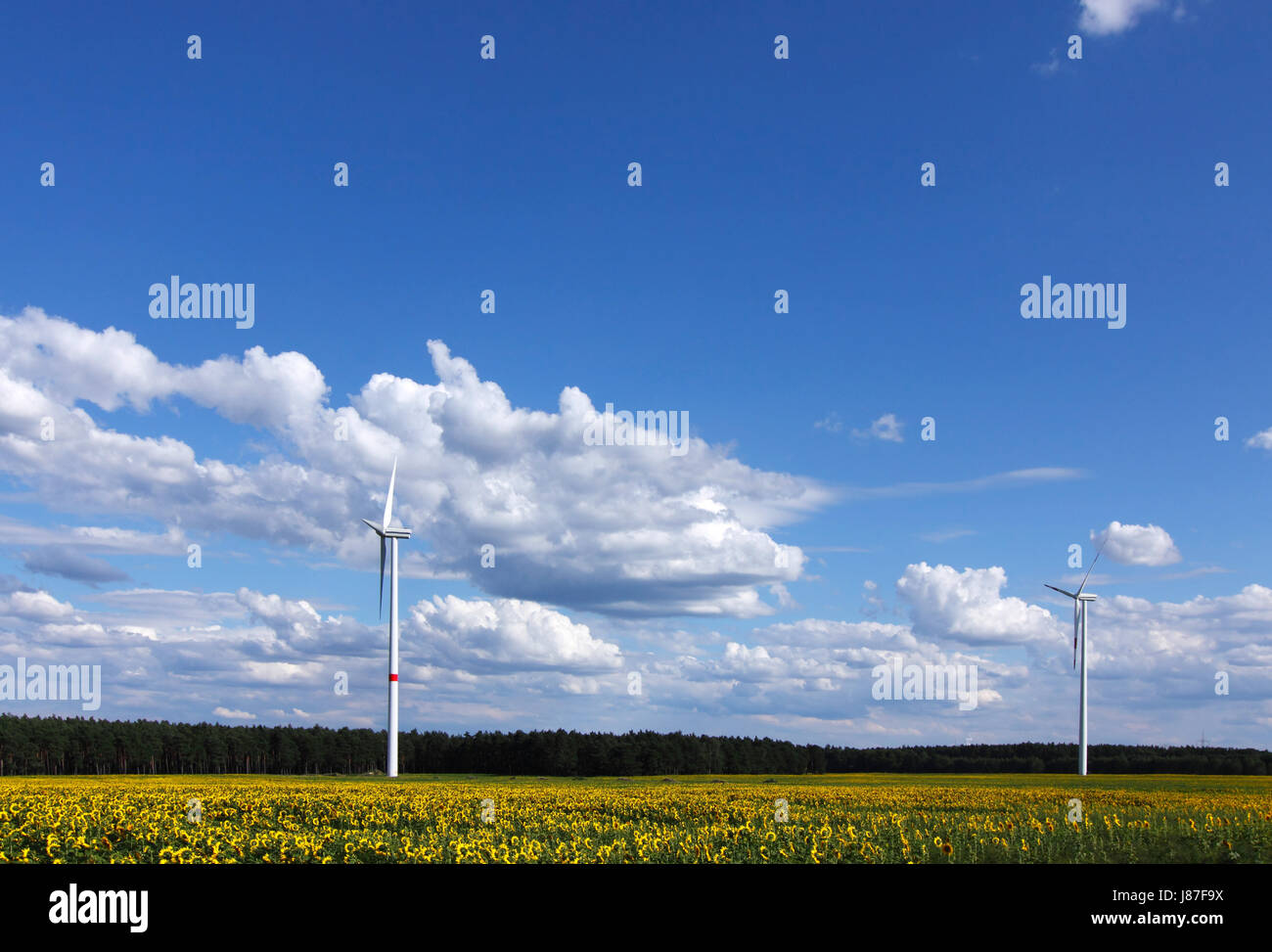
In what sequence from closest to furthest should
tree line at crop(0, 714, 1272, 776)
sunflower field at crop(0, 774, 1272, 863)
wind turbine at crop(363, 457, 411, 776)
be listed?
sunflower field at crop(0, 774, 1272, 863), wind turbine at crop(363, 457, 411, 776), tree line at crop(0, 714, 1272, 776)

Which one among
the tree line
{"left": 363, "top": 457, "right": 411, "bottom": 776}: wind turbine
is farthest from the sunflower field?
the tree line

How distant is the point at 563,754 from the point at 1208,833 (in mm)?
150341

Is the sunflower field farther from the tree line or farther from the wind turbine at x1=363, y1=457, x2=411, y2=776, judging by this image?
the tree line

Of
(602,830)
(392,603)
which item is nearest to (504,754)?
(392,603)

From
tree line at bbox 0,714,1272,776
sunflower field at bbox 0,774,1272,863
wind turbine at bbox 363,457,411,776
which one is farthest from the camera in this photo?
tree line at bbox 0,714,1272,776

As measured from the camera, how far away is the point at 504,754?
598ft

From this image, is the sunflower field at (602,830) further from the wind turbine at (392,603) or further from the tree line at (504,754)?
the tree line at (504,754)

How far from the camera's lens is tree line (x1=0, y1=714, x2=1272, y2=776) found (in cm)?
15875

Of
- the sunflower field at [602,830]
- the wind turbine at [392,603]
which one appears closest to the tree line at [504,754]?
the wind turbine at [392,603]

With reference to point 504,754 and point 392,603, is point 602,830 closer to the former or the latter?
point 392,603

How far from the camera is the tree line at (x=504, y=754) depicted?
159 m
